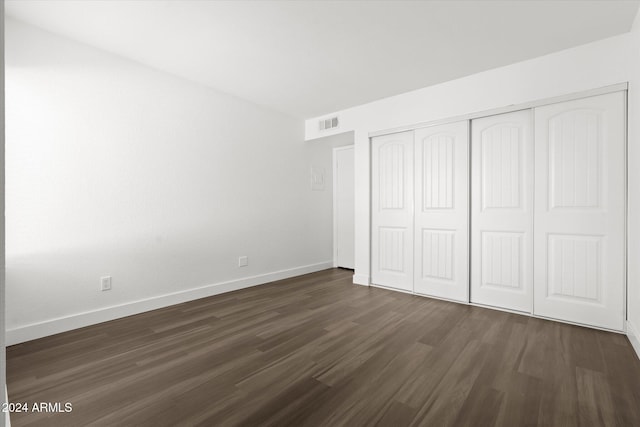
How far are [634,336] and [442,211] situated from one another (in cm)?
187

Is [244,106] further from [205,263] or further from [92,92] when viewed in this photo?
[205,263]

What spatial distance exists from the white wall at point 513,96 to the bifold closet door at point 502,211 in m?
0.25

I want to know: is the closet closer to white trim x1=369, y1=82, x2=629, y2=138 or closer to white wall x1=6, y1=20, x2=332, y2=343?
white trim x1=369, y1=82, x2=629, y2=138

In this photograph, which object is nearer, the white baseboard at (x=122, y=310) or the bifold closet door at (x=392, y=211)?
the white baseboard at (x=122, y=310)

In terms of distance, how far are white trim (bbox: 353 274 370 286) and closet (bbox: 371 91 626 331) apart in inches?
8.6

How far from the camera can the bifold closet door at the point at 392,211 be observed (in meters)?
3.91

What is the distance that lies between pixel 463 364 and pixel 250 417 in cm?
144

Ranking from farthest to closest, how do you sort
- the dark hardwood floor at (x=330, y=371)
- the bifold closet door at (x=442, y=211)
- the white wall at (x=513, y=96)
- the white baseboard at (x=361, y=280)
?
the white baseboard at (x=361, y=280) → the bifold closet door at (x=442, y=211) → the white wall at (x=513, y=96) → the dark hardwood floor at (x=330, y=371)

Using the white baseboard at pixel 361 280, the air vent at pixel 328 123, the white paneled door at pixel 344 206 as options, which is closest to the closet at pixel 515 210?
the white baseboard at pixel 361 280

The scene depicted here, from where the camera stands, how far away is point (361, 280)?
14.3 feet

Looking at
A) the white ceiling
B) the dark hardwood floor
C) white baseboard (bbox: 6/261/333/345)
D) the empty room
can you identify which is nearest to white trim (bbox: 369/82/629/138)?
the empty room

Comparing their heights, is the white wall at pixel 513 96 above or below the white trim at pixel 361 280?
above

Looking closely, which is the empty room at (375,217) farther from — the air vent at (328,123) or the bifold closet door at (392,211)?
the air vent at (328,123)

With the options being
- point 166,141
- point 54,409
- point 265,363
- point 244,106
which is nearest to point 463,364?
point 265,363
